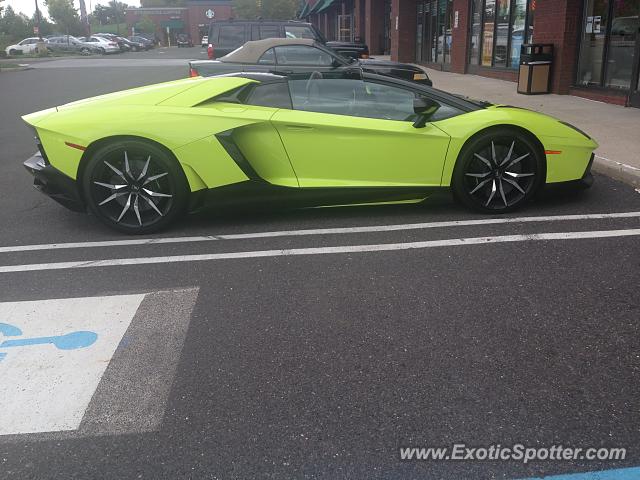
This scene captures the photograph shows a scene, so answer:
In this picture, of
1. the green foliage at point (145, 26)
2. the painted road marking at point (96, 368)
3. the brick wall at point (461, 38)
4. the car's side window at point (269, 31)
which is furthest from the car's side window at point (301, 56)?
the green foliage at point (145, 26)

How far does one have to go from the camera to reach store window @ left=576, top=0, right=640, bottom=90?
11.1m

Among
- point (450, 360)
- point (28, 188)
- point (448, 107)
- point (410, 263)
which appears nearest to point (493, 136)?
point (448, 107)

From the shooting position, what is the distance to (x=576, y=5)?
1265 centimetres

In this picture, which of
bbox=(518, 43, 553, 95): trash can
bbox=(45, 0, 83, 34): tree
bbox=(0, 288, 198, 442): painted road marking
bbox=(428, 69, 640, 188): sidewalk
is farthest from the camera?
bbox=(45, 0, 83, 34): tree

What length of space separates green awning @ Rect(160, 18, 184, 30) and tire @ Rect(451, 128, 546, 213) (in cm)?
10223

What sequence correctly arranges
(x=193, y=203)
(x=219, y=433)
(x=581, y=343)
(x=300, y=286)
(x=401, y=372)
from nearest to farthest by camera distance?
(x=219, y=433)
(x=401, y=372)
(x=581, y=343)
(x=300, y=286)
(x=193, y=203)

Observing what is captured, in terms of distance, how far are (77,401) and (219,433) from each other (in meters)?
0.72

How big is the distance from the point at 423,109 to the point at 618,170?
2825mm

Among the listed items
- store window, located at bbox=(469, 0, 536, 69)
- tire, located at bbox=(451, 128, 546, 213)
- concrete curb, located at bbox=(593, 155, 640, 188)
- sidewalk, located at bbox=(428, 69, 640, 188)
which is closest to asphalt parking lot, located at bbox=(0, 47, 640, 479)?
tire, located at bbox=(451, 128, 546, 213)

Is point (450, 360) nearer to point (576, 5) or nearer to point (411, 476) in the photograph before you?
point (411, 476)

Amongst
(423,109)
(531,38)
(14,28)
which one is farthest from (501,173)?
(14,28)

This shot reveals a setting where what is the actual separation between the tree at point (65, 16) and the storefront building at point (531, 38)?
3311 inches

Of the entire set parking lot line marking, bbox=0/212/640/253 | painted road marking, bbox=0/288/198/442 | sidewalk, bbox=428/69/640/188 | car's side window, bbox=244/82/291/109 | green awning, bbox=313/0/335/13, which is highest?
green awning, bbox=313/0/335/13

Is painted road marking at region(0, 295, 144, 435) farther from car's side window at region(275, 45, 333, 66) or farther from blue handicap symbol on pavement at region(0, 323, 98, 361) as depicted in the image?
car's side window at region(275, 45, 333, 66)
